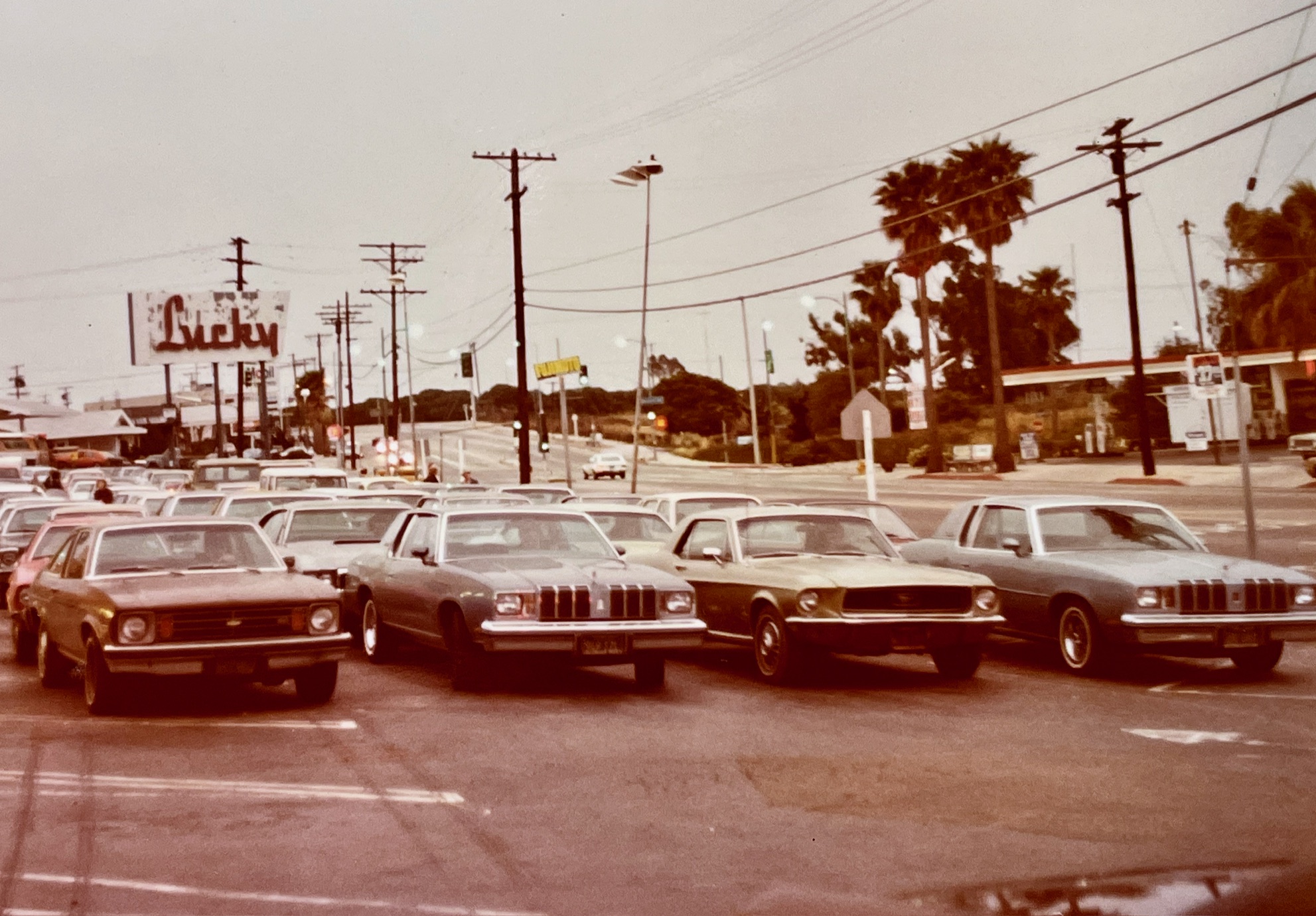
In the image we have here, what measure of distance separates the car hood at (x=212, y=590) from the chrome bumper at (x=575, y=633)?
1219mm

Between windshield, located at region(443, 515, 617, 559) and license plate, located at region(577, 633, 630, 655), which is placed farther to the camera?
windshield, located at region(443, 515, 617, 559)

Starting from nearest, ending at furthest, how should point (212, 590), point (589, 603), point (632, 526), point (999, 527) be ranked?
point (212, 590) < point (589, 603) < point (999, 527) < point (632, 526)

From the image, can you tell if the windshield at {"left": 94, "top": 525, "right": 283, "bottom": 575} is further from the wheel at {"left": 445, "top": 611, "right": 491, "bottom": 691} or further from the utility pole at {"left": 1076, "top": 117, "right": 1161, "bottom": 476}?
the utility pole at {"left": 1076, "top": 117, "right": 1161, "bottom": 476}

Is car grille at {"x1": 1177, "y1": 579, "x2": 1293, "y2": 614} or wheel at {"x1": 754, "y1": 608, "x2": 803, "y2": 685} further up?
car grille at {"x1": 1177, "y1": 579, "x2": 1293, "y2": 614}

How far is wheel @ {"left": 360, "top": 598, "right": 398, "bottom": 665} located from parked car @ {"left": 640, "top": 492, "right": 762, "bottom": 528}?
443cm

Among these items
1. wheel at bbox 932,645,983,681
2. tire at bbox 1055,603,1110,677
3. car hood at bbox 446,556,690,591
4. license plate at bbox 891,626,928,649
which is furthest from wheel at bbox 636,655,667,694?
tire at bbox 1055,603,1110,677

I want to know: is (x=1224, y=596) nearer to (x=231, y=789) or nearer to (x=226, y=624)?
(x=226, y=624)

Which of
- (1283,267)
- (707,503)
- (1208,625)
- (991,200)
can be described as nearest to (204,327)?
(991,200)

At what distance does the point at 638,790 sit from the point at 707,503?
10932 millimetres

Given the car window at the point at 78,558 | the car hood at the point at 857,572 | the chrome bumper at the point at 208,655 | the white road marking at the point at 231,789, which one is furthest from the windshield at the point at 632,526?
the white road marking at the point at 231,789

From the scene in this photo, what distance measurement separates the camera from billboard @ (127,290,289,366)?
64.7m

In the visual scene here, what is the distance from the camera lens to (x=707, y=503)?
19.0 metres

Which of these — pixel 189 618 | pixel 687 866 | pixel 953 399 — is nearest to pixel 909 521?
pixel 189 618

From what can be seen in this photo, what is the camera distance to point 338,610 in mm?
10992
